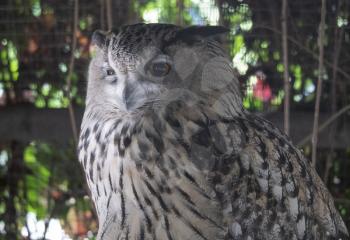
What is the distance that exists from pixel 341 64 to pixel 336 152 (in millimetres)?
420

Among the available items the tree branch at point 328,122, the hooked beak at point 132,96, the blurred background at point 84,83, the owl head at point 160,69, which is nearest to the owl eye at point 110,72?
the owl head at point 160,69

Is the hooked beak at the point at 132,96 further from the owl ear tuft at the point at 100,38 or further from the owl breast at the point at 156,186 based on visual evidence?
the owl ear tuft at the point at 100,38

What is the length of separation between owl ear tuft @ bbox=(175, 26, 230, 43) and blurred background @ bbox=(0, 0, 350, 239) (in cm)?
Answer: 68

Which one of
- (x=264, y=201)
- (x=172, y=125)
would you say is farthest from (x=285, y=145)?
(x=172, y=125)

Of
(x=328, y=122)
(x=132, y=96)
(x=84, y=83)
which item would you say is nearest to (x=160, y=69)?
Answer: (x=132, y=96)

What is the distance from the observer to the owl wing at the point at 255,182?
1760 millimetres

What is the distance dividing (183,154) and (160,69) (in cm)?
A: 24

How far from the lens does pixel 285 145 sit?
1918 mm

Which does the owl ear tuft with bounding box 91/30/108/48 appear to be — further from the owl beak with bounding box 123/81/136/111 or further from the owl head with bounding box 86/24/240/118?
the owl beak with bounding box 123/81/136/111

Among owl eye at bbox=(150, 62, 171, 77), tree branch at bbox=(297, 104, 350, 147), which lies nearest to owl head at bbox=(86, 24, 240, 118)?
owl eye at bbox=(150, 62, 171, 77)

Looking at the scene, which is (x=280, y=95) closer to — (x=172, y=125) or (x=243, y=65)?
(x=243, y=65)

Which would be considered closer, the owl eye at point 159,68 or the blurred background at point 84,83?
the owl eye at point 159,68

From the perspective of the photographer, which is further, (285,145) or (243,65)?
(243,65)

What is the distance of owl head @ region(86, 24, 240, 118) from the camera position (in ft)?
5.74
